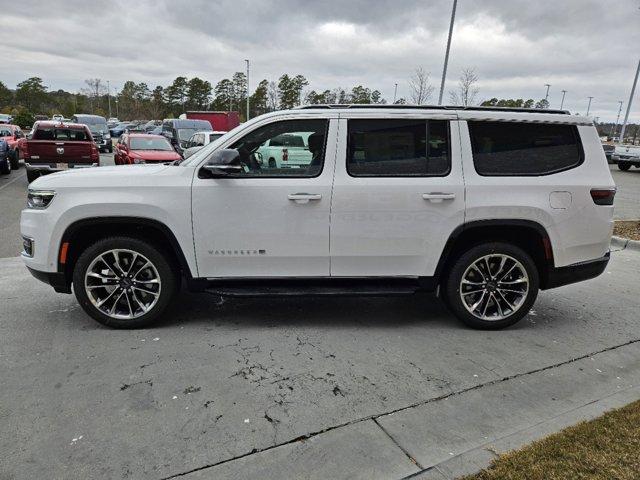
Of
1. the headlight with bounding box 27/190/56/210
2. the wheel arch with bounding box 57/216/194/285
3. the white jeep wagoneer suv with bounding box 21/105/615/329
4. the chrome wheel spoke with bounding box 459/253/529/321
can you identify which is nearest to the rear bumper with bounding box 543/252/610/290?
the white jeep wagoneer suv with bounding box 21/105/615/329

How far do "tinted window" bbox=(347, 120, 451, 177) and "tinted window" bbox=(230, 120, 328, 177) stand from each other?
0.92 feet

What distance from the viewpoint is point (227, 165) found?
3.84 metres

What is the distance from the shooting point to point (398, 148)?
412 cm

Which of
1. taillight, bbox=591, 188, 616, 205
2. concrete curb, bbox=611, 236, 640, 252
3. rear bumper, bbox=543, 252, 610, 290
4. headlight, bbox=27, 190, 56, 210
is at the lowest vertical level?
concrete curb, bbox=611, 236, 640, 252

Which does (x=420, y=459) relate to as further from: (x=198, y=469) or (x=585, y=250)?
(x=585, y=250)

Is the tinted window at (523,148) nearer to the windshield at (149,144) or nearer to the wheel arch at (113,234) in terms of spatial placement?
the wheel arch at (113,234)

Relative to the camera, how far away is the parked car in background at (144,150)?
40.7ft

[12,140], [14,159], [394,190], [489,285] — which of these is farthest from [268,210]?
[12,140]

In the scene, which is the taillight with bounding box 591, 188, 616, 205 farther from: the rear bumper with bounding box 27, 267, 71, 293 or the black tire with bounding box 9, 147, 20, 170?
the black tire with bounding box 9, 147, 20, 170

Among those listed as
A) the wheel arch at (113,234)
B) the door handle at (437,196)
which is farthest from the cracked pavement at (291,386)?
the door handle at (437,196)

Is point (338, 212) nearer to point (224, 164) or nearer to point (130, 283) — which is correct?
point (224, 164)

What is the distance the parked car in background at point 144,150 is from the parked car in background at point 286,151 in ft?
29.6

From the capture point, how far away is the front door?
156 inches

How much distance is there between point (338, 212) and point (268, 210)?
0.60m
